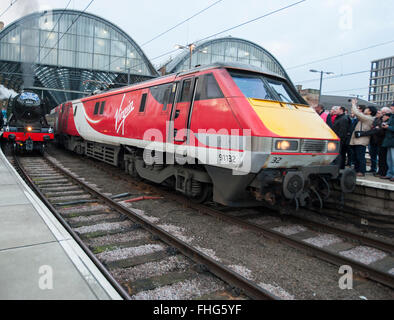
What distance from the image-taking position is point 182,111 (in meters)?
6.36

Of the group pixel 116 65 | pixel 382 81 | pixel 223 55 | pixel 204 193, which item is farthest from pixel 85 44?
pixel 382 81

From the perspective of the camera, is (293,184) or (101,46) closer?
(293,184)

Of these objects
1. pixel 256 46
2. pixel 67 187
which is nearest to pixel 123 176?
pixel 67 187

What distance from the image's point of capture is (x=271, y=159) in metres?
4.95

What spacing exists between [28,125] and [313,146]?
14.5 m

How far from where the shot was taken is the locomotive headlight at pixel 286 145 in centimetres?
495

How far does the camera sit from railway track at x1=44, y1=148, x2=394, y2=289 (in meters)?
4.06

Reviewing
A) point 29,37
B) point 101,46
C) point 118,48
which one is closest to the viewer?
point 29,37

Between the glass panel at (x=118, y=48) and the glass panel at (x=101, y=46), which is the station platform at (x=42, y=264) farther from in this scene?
the glass panel at (x=118, y=48)

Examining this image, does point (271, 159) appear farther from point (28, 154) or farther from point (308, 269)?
point (28, 154)

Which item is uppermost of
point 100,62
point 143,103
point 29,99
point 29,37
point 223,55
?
point 223,55

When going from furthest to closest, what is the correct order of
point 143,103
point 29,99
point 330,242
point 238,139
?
point 29,99
point 143,103
point 330,242
point 238,139

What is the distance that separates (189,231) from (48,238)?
7.51ft

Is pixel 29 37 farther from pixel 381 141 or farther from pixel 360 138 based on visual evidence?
pixel 381 141
